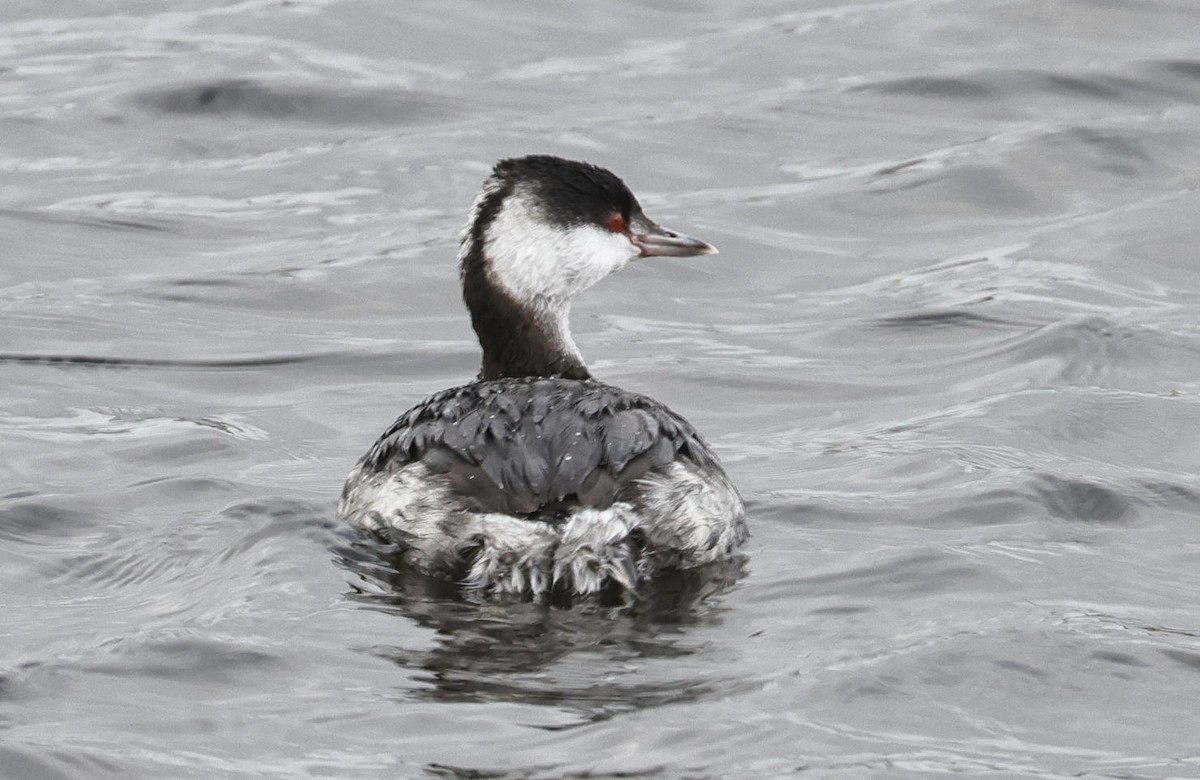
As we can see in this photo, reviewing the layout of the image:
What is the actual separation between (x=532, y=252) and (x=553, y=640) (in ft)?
6.44

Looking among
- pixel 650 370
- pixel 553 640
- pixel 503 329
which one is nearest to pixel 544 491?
pixel 553 640

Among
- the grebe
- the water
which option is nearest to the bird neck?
the grebe

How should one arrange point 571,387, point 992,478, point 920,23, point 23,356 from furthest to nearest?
1. point 920,23
2. point 23,356
3. point 992,478
4. point 571,387

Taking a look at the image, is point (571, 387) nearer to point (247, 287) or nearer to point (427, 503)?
point (427, 503)

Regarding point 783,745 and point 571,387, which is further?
point 571,387

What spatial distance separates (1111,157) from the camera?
1216 centimetres

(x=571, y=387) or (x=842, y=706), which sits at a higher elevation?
(x=571, y=387)

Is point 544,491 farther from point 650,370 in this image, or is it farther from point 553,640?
point 650,370

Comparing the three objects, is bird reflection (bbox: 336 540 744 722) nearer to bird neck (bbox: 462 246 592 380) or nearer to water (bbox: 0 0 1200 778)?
water (bbox: 0 0 1200 778)

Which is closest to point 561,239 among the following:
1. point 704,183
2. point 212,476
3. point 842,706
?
point 212,476

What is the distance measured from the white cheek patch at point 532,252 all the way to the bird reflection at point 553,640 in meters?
1.26

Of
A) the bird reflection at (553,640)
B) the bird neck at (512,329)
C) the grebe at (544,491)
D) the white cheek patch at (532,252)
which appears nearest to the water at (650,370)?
the bird reflection at (553,640)

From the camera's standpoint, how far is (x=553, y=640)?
5.69 m

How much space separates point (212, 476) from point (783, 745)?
9.75ft
